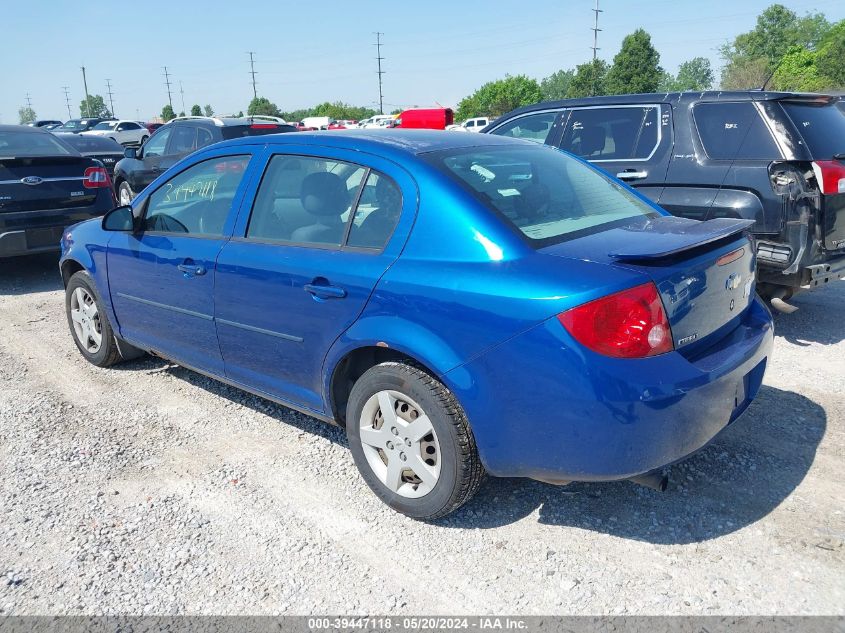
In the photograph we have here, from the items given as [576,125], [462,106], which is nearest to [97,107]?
[462,106]

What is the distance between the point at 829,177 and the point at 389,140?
11.3 ft

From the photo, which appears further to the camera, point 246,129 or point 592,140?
point 246,129

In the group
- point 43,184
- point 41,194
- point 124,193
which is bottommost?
point 124,193

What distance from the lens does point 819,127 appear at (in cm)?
529

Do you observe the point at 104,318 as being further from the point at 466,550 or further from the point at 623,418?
the point at 623,418

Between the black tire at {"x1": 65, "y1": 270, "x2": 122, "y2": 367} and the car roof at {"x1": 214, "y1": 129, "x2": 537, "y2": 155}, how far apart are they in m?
1.76

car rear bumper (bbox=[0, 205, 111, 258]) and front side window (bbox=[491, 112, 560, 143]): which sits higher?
front side window (bbox=[491, 112, 560, 143])

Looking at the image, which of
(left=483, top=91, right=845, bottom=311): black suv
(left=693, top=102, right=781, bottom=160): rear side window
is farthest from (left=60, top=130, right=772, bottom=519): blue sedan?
(left=693, top=102, right=781, bottom=160): rear side window

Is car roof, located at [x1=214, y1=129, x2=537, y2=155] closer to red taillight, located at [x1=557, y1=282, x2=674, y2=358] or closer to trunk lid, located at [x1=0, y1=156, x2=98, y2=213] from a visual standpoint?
red taillight, located at [x1=557, y1=282, x2=674, y2=358]

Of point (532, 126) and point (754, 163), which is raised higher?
point (532, 126)

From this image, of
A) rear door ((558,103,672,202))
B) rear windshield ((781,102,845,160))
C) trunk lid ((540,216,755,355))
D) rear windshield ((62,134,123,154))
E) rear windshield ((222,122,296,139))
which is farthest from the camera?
rear windshield ((62,134,123,154))

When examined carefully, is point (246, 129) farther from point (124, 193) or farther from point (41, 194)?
point (41, 194)

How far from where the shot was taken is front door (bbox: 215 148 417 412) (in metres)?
3.10

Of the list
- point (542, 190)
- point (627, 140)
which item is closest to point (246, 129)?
point (627, 140)
